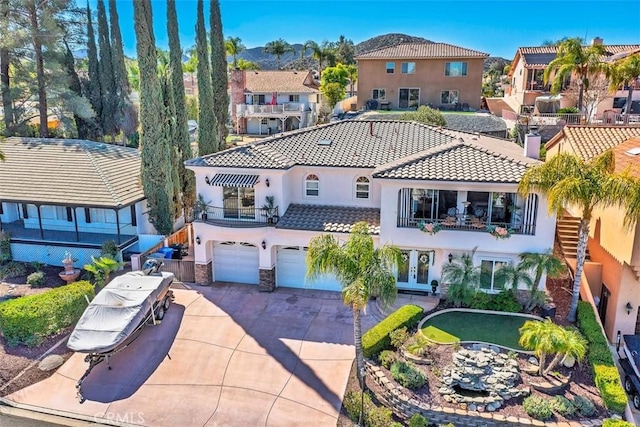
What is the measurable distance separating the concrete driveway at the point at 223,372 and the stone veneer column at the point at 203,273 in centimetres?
217

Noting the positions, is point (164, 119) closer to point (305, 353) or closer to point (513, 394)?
point (305, 353)

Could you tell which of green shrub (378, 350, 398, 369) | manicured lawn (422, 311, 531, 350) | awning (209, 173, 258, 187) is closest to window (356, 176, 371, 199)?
awning (209, 173, 258, 187)

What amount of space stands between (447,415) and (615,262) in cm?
1134

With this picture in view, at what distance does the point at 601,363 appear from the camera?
54.5ft

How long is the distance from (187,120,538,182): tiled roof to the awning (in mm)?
509

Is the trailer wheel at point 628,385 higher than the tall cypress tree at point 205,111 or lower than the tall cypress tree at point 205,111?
lower

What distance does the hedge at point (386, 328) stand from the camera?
17984mm

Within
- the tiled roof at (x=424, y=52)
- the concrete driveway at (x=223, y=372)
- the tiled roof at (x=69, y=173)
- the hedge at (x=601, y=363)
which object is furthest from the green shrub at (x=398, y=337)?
the tiled roof at (x=424, y=52)

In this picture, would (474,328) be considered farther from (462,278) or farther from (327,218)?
(327,218)

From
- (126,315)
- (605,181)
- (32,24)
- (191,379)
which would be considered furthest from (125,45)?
(605,181)

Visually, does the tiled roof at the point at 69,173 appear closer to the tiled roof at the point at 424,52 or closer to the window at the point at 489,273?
the window at the point at 489,273

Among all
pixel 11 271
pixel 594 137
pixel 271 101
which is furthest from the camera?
pixel 271 101

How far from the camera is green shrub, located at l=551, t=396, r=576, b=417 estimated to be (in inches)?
584

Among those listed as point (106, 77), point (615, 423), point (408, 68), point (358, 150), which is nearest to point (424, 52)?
point (408, 68)
